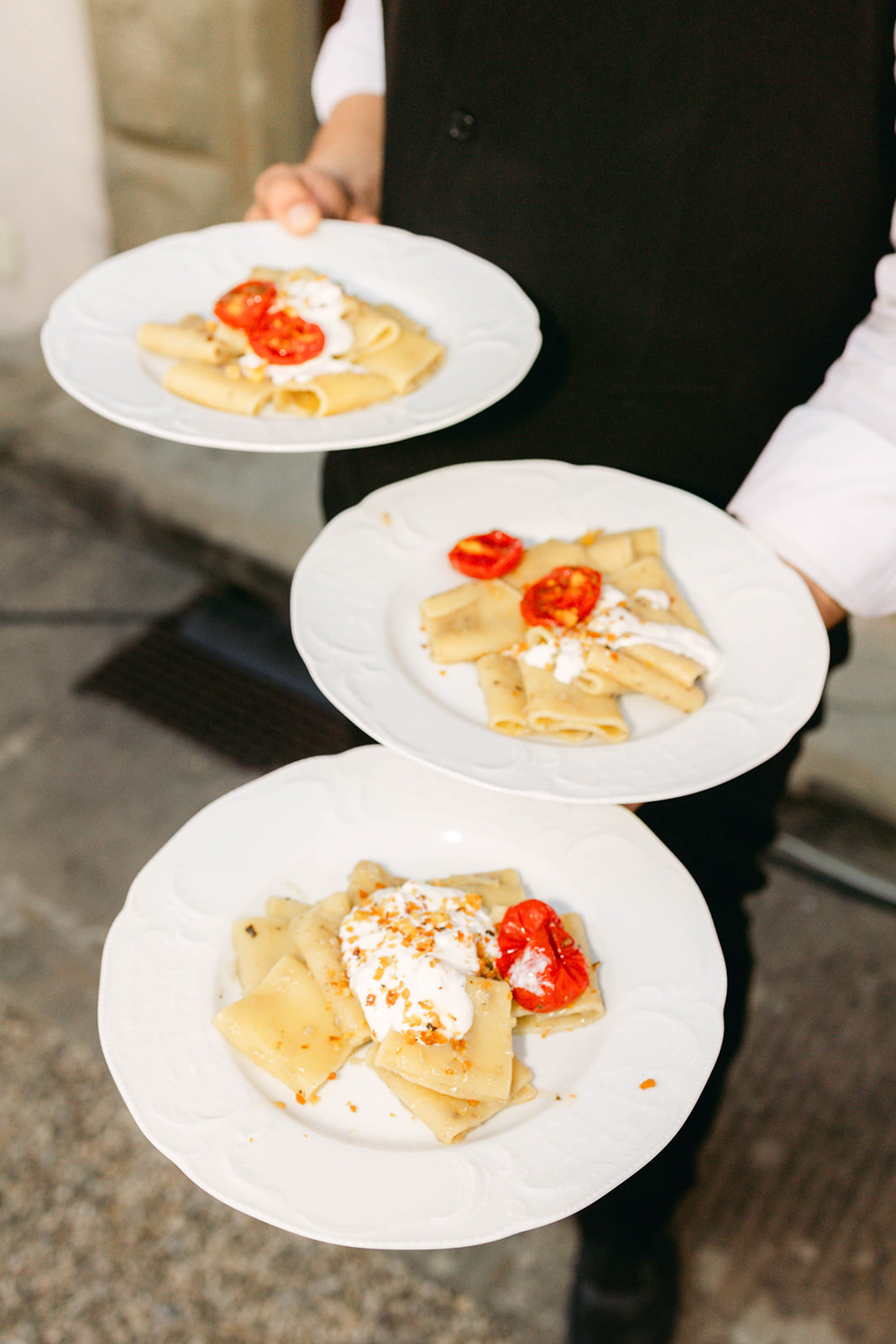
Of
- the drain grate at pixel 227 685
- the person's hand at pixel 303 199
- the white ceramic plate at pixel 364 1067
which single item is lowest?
the drain grate at pixel 227 685

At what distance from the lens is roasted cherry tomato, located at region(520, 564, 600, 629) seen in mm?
1168

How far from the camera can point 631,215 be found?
1.38 m

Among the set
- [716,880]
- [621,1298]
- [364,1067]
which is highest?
[364,1067]

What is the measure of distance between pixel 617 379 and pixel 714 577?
0.41 m

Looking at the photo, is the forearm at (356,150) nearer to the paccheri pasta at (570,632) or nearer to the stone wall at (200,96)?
the paccheri pasta at (570,632)

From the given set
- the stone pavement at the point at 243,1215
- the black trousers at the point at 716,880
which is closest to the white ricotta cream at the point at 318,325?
the black trousers at the point at 716,880

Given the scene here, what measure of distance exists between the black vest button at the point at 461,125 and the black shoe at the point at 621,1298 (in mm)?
1623

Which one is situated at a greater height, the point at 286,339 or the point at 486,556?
the point at 286,339

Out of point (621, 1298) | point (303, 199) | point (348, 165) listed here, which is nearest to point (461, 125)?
point (303, 199)

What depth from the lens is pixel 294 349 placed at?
1358mm

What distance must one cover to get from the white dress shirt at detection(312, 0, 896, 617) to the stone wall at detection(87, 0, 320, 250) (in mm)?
2223

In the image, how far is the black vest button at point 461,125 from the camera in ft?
4.64

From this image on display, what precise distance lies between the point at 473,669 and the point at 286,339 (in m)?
0.50

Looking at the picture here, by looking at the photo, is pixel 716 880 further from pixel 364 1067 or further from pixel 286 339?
pixel 286 339
